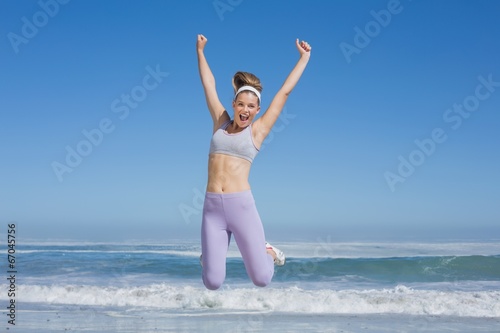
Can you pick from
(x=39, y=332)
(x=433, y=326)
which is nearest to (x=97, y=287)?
(x=39, y=332)

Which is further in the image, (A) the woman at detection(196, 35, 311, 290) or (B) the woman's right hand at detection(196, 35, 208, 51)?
(B) the woman's right hand at detection(196, 35, 208, 51)

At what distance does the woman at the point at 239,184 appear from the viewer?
17.2ft

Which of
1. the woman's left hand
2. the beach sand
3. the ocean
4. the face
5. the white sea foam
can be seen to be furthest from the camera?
the white sea foam

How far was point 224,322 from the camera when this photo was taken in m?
10.7

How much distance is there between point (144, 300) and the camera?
13.9m

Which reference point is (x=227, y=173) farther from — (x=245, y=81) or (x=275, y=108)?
(x=245, y=81)

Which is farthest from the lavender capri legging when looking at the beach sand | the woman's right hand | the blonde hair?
the beach sand

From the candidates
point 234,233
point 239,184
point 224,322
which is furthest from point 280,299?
point 239,184

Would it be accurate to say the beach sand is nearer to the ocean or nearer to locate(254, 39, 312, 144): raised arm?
the ocean

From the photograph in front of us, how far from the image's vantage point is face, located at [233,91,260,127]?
17.1ft

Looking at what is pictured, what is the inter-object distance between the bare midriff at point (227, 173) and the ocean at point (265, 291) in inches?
205

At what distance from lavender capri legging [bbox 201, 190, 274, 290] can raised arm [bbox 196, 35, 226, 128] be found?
687mm

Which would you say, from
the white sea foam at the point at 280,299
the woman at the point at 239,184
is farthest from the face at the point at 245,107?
the white sea foam at the point at 280,299

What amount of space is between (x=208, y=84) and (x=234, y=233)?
1293mm
